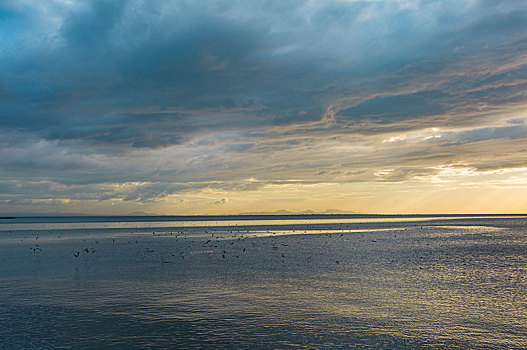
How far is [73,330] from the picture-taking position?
78.7 ft

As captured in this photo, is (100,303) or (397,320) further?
(100,303)

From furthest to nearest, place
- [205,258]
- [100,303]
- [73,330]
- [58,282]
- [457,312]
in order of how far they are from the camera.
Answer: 1. [205,258]
2. [58,282]
3. [100,303]
4. [457,312]
5. [73,330]

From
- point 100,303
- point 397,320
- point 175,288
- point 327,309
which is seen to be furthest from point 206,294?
point 397,320

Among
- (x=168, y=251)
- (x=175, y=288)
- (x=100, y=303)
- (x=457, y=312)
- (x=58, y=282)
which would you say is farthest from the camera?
(x=168, y=251)

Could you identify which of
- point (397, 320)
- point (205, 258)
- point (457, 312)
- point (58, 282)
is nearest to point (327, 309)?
point (397, 320)

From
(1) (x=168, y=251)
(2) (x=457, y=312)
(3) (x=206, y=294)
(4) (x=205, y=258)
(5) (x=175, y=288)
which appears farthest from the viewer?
(1) (x=168, y=251)

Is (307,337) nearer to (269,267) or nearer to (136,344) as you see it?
(136,344)

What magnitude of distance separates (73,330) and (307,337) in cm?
1333

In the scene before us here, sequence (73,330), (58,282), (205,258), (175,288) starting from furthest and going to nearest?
1. (205,258)
2. (58,282)
3. (175,288)
4. (73,330)

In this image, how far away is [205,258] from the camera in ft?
185

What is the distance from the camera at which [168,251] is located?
65.2 metres

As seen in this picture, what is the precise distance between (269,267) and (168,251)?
78.1 ft

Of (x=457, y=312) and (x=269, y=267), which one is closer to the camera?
(x=457, y=312)

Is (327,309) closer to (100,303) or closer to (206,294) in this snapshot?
(206,294)
